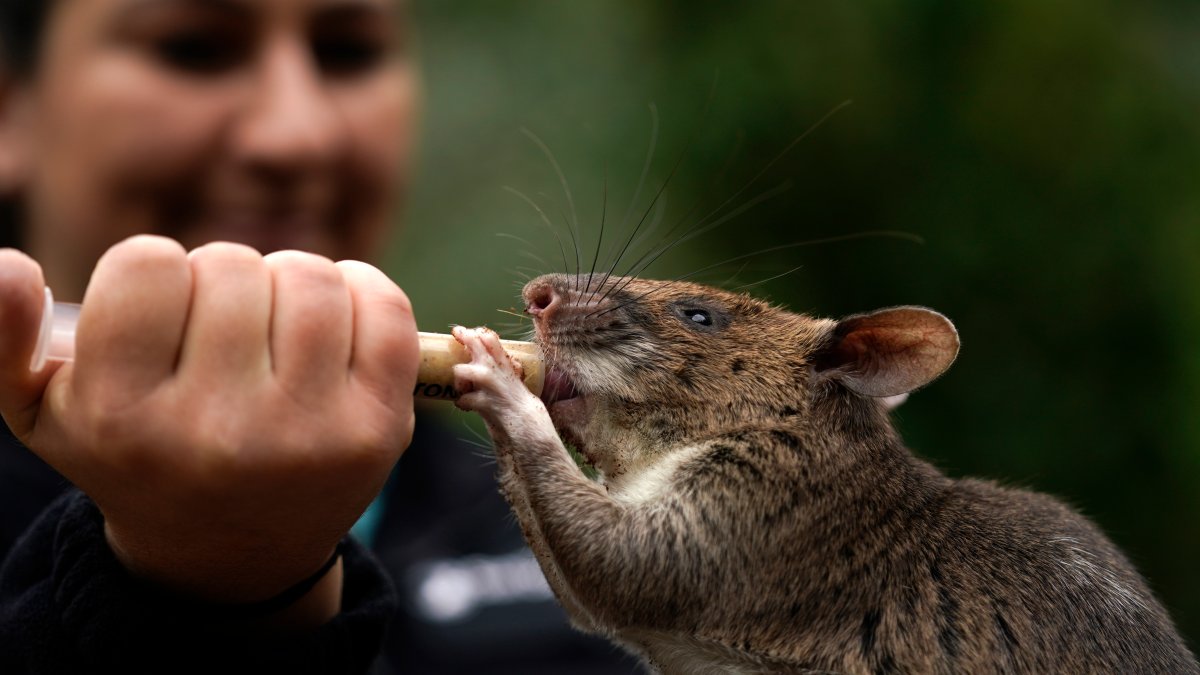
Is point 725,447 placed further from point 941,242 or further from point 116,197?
point 941,242

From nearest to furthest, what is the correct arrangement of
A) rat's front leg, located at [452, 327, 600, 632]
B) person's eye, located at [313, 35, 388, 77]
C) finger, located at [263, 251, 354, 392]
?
finger, located at [263, 251, 354, 392]
rat's front leg, located at [452, 327, 600, 632]
person's eye, located at [313, 35, 388, 77]

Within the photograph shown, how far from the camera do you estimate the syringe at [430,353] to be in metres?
1.59

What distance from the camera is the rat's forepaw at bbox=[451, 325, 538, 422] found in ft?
6.81

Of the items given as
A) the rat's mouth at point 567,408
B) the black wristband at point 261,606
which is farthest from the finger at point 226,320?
the rat's mouth at point 567,408

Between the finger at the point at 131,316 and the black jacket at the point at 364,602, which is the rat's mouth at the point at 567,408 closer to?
the black jacket at the point at 364,602

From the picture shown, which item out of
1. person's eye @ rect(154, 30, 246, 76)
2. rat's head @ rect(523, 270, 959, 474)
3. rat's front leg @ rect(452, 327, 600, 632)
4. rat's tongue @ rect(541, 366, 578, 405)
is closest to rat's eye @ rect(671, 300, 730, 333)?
rat's head @ rect(523, 270, 959, 474)

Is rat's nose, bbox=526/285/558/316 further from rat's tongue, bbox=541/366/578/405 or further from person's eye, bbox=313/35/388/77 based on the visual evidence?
person's eye, bbox=313/35/388/77

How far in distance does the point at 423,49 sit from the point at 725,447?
8.00 m

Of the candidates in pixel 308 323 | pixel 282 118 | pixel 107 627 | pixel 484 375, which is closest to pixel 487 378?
pixel 484 375

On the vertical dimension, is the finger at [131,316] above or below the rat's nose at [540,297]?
above

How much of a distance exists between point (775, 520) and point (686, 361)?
0.44 meters

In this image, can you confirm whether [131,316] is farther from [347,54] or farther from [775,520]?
[347,54]

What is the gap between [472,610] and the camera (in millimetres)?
4395

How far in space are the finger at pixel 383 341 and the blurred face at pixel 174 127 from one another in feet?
6.93
